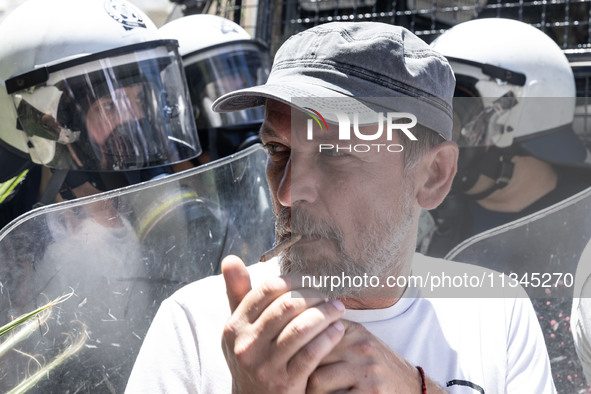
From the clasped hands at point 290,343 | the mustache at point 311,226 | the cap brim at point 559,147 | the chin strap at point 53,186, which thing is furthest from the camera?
the cap brim at point 559,147

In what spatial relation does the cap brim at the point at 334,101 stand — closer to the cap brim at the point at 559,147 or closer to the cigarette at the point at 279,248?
the cigarette at the point at 279,248

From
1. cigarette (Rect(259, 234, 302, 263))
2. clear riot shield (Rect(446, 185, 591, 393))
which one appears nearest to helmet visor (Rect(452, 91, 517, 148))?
clear riot shield (Rect(446, 185, 591, 393))

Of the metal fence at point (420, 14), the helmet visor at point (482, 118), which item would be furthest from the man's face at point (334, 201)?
the metal fence at point (420, 14)

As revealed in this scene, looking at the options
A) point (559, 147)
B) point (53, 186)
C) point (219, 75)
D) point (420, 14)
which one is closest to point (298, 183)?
point (53, 186)

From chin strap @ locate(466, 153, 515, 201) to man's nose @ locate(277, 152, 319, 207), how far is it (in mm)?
1189

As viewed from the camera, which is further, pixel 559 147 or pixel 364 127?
→ pixel 559 147

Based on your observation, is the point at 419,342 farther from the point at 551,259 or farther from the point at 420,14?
the point at 420,14

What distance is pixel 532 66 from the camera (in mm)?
2521

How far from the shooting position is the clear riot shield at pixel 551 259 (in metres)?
1.34

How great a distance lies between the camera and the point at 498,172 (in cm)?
234

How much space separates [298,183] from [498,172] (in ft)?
4.55

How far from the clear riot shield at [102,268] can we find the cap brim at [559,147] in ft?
4.09

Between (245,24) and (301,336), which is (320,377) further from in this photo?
(245,24)

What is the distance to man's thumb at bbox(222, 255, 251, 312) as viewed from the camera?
33.9 inches
